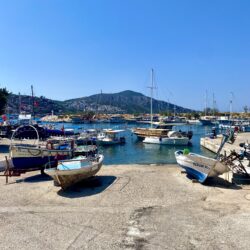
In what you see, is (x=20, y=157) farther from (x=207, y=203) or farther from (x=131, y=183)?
(x=207, y=203)

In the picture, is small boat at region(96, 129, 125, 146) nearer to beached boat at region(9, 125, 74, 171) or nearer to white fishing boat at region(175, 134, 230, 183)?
beached boat at region(9, 125, 74, 171)

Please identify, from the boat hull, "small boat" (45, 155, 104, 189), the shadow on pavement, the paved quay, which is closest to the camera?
the paved quay

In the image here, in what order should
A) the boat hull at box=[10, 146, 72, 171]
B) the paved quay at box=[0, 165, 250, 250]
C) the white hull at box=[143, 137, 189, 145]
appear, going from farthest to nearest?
the white hull at box=[143, 137, 189, 145] < the boat hull at box=[10, 146, 72, 171] < the paved quay at box=[0, 165, 250, 250]

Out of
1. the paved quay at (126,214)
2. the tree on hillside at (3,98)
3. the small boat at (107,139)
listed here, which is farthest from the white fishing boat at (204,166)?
the tree on hillside at (3,98)

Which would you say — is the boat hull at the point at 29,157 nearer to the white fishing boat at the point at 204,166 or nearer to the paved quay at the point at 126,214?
the paved quay at the point at 126,214

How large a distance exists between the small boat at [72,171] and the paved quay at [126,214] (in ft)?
1.69

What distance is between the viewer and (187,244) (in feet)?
30.7

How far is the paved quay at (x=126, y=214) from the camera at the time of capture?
9609 mm

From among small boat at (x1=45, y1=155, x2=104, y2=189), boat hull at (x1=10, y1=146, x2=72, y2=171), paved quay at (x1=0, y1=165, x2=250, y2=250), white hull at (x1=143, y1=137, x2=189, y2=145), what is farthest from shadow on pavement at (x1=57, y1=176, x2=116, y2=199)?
white hull at (x1=143, y1=137, x2=189, y2=145)

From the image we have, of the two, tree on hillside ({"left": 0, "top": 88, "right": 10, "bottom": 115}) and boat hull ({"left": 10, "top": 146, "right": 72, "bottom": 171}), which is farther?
tree on hillside ({"left": 0, "top": 88, "right": 10, "bottom": 115})

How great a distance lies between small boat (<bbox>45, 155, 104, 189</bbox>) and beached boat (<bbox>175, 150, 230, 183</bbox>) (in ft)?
17.9

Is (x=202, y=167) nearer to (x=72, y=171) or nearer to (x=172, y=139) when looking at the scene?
(x=72, y=171)

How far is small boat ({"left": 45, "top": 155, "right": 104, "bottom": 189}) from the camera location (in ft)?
51.5

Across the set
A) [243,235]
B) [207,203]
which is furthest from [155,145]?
[243,235]
